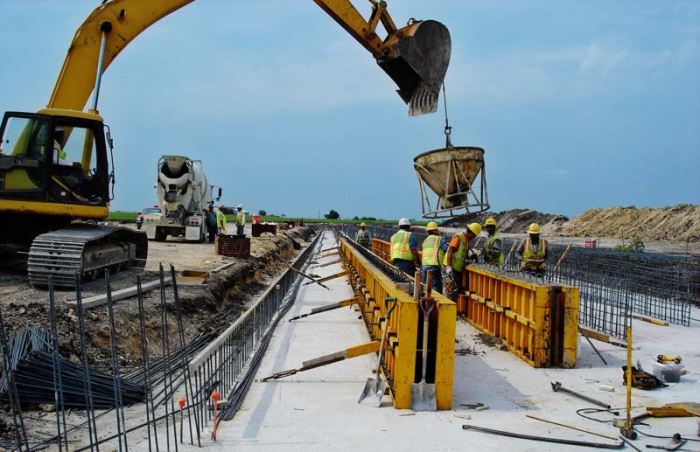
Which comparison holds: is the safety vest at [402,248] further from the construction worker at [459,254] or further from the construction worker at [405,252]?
the construction worker at [459,254]

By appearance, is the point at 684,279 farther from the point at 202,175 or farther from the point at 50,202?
the point at 202,175

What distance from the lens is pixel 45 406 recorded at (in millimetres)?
5926

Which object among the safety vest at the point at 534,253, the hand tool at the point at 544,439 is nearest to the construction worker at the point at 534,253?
the safety vest at the point at 534,253

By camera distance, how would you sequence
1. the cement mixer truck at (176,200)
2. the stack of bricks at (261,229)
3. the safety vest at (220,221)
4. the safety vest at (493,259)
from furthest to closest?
the stack of bricks at (261,229)
the safety vest at (220,221)
the cement mixer truck at (176,200)
the safety vest at (493,259)

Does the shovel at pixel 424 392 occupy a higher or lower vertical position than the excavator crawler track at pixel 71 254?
lower

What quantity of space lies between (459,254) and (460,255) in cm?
3

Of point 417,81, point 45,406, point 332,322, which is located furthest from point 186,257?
point 45,406

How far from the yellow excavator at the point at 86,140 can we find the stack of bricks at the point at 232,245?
230 inches

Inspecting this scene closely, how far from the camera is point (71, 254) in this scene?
9.49 m

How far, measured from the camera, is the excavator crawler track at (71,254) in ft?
30.9

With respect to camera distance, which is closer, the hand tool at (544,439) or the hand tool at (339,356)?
the hand tool at (544,439)

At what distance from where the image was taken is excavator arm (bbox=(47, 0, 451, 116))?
448 inches

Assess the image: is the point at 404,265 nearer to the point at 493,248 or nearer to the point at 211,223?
the point at 493,248

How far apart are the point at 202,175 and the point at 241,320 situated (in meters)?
18.0
